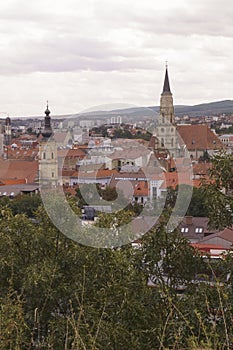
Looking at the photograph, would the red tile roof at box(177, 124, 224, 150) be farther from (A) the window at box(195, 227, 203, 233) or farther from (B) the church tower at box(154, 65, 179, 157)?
(A) the window at box(195, 227, 203, 233)

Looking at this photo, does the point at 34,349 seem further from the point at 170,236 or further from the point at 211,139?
the point at 211,139

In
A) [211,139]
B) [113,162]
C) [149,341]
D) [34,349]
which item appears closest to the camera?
[34,349]

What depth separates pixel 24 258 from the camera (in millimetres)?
8453

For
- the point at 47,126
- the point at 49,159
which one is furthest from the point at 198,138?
the point at 47,126

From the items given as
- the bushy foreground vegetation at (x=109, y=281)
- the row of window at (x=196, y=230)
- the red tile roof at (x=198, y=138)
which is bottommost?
the row of window at (x=196, y=230)

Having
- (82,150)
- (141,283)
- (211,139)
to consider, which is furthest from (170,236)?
(211,139)

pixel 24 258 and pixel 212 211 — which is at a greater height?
pixel 212 211

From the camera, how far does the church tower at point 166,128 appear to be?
45.3 meters

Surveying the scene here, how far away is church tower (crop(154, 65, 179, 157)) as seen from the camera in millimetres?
45312

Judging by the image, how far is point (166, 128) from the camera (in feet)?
157

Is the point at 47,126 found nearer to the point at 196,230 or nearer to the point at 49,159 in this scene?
the point at 49,159

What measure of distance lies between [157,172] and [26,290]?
94.9ft

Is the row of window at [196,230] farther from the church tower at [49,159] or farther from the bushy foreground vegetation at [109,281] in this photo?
the church tower at [49,159]

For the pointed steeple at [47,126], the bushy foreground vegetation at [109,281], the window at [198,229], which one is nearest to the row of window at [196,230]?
the window at [198,229]
